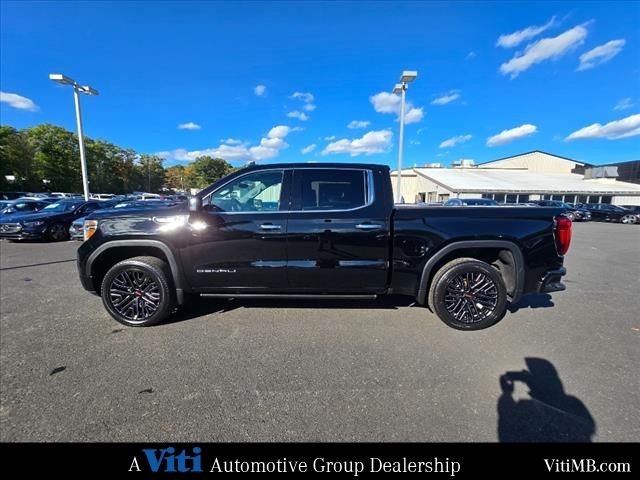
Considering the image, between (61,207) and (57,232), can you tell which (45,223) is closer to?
(57,232)

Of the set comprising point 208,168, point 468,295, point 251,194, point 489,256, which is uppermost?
point 208,168

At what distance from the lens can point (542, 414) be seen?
83.9 inches

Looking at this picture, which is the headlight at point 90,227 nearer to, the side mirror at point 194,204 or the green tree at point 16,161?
the side mirror at point 194,204

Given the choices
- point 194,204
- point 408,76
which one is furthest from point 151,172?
point 194,204

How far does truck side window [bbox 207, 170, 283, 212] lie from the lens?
3.46 metres

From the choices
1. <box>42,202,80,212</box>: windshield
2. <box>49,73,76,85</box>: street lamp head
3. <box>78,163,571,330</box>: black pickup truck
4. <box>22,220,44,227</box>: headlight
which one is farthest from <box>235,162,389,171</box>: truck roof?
<box>49,73,76,85</box>: street lamp head

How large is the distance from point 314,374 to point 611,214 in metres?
33.4

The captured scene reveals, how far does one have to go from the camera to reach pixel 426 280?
135 inches

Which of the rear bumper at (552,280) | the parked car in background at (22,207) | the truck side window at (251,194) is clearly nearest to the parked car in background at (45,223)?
the parked car in background at (22,207)

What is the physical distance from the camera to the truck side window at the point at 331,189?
341cm

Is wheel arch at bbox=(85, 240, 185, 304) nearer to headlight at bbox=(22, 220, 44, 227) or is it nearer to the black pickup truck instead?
the black pickup truck

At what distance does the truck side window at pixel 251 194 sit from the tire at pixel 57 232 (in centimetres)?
1071

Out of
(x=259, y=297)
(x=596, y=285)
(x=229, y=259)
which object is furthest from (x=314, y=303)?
(x=596, y=285)

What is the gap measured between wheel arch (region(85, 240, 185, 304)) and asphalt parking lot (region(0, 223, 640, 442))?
1.90ft
